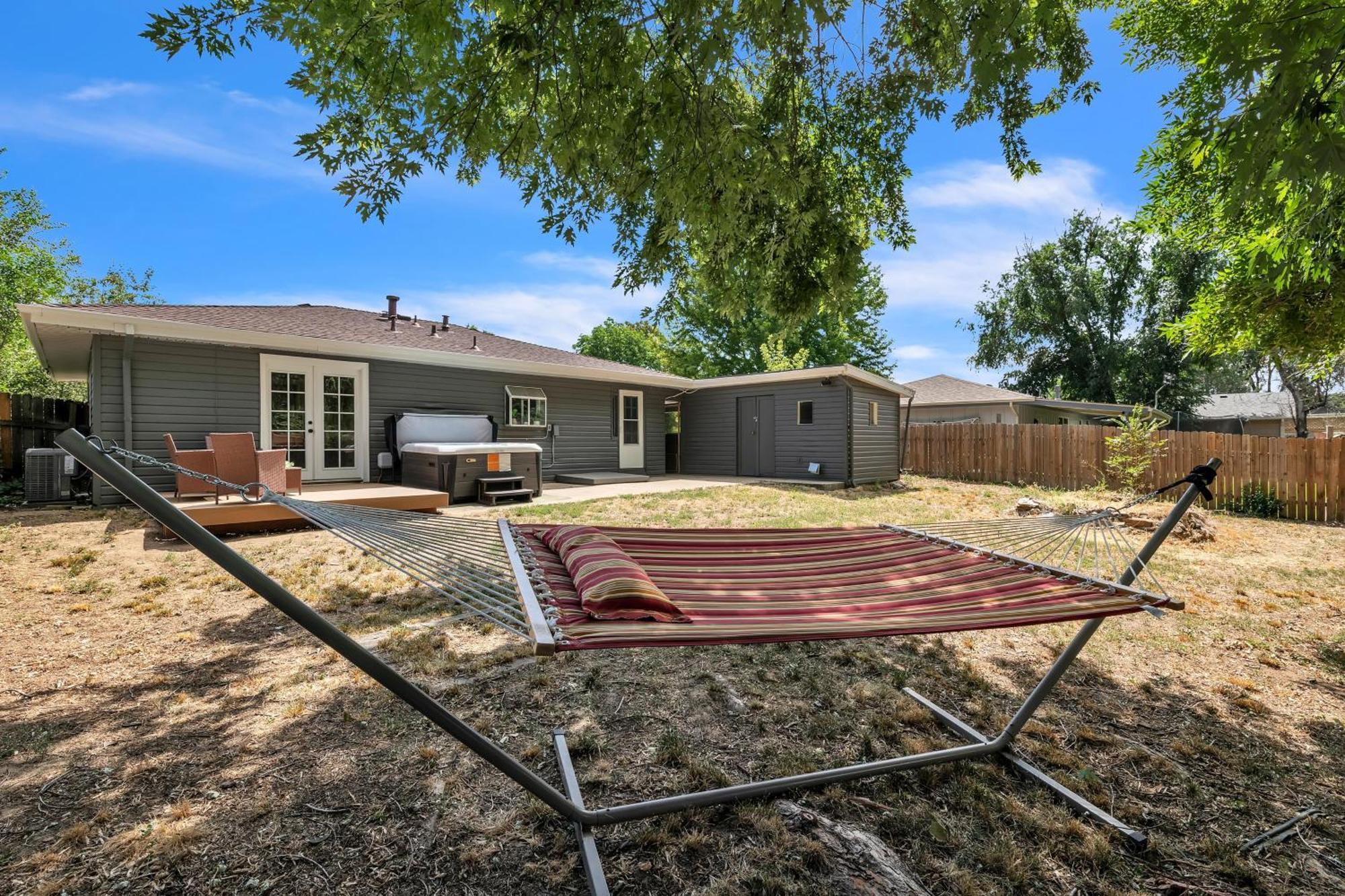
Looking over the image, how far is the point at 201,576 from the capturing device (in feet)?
14.1

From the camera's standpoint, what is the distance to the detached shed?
11938mm

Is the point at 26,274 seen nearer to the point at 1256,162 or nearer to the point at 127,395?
the point at 127,395

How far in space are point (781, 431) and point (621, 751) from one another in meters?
11.2

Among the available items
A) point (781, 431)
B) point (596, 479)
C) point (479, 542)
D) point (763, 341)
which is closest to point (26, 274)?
point (596, 479)

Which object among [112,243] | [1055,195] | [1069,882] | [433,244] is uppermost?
[1055,195]

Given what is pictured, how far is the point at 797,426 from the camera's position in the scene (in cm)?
1263

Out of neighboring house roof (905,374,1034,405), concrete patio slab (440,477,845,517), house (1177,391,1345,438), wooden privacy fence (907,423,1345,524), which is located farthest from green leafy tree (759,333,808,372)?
house (1177,391,1345,438)

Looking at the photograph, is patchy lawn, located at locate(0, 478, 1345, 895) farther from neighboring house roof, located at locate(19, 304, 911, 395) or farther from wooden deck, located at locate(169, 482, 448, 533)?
neighboring house roof, located at locate(19, 304, 911, 395)

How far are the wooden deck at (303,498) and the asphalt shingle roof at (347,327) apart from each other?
228 centimetres

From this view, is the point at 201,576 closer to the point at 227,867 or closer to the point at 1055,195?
the point at 227,867

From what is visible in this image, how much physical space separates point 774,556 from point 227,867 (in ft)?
6.33

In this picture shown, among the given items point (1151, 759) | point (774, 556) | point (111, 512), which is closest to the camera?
point (1151, 759)

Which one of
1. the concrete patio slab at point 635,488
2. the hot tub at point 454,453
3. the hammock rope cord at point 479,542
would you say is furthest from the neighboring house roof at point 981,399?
the hammock rope cord at point 479,542

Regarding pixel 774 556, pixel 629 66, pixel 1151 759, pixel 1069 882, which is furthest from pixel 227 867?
pixel 629 66
